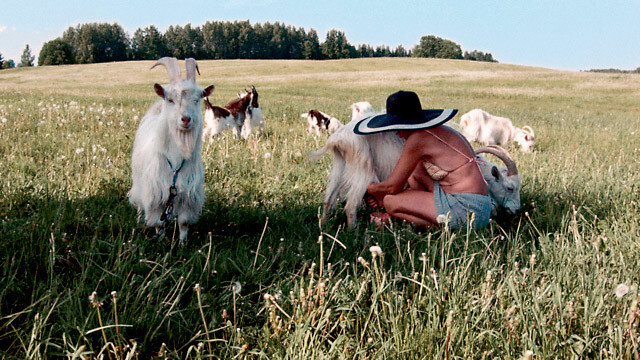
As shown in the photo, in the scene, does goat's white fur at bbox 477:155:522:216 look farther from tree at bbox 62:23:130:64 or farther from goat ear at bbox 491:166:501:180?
tree at bbox 62:23:130:64

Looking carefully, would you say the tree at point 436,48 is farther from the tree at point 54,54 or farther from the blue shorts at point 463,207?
the blue shorts at point 463,207

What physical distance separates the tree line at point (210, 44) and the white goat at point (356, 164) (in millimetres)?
100892

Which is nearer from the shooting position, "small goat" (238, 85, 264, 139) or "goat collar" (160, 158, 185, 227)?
"goat collar" (160, 158, 185, 227)

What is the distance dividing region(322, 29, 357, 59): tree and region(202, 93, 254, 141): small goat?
106189 millimetres

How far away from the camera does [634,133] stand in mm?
11836

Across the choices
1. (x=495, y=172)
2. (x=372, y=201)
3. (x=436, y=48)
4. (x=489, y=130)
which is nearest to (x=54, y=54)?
(x=436, y=48)

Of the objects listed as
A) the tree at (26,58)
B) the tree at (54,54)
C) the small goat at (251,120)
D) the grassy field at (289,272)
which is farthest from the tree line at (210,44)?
the grassy field at (289,272)

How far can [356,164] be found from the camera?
175 inches

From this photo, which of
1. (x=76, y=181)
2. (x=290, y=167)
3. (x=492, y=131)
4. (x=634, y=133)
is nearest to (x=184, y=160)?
(x=76, y=181)

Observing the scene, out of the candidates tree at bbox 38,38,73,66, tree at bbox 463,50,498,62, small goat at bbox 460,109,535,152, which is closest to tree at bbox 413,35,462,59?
tree at bbox 463,50,498,62

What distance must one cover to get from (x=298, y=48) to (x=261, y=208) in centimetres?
11510

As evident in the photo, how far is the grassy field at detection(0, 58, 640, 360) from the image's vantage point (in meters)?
2.26

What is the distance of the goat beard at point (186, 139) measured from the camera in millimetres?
3979

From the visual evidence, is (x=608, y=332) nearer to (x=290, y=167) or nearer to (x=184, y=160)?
(x=184, y=160)
